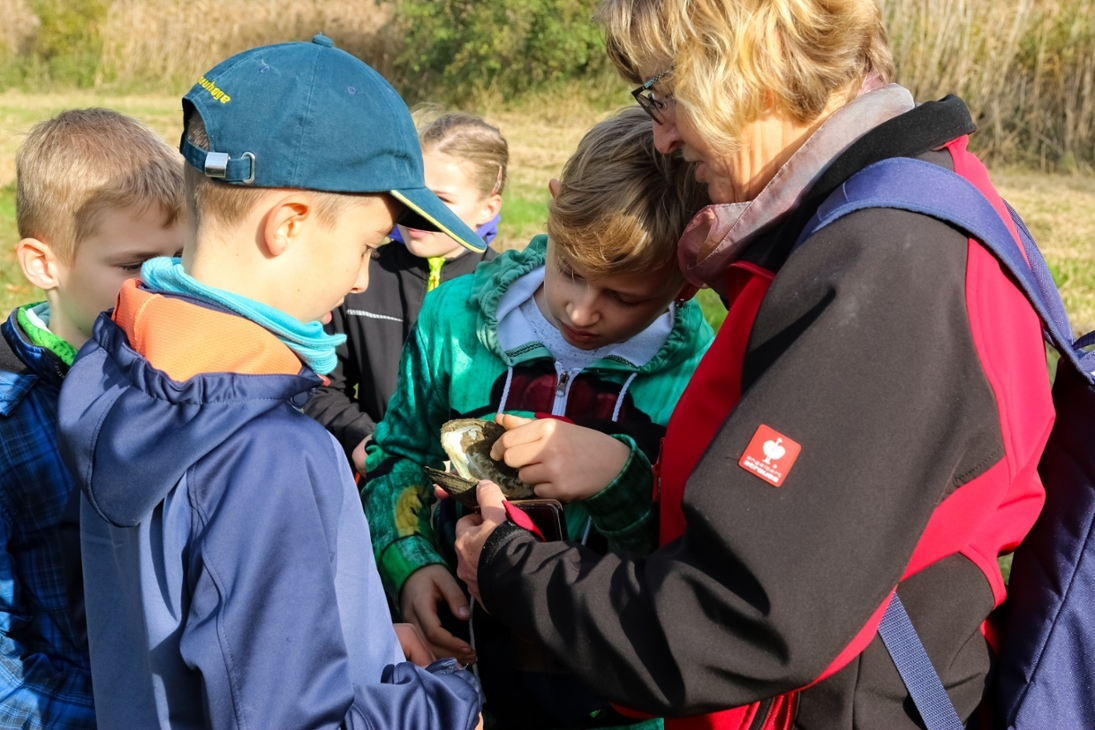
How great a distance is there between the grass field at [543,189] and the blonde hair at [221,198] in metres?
1.38

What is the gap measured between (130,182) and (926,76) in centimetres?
1273

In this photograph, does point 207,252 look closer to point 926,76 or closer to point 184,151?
point 184,151

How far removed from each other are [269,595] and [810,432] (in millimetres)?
815

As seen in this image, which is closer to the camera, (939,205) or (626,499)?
(939,205)

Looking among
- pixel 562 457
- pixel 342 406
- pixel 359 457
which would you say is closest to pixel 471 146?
pixel 342 406

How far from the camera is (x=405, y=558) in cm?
240

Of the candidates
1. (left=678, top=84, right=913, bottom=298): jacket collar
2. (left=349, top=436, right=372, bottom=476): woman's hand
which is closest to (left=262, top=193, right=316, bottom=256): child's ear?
(left=678, top=84, right=913, bottom=298): jacket collar

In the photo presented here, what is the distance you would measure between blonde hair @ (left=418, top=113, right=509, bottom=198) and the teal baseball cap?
2523 millimetres

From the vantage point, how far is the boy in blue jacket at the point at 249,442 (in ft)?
4.85

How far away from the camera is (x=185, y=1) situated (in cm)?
2231

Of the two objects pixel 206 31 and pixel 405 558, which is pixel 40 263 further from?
pixel 206 31

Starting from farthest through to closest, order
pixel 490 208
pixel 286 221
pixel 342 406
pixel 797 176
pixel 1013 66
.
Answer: pixel 1013 66, pixel 490 208, pixel 342 406, pixel 286 221, pixel 797 176

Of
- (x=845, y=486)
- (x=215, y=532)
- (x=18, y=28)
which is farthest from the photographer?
(x=18, y=28)

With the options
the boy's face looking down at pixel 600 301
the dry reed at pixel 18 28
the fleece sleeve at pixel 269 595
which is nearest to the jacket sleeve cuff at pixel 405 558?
the boy's face looking down at pixel 600 301
